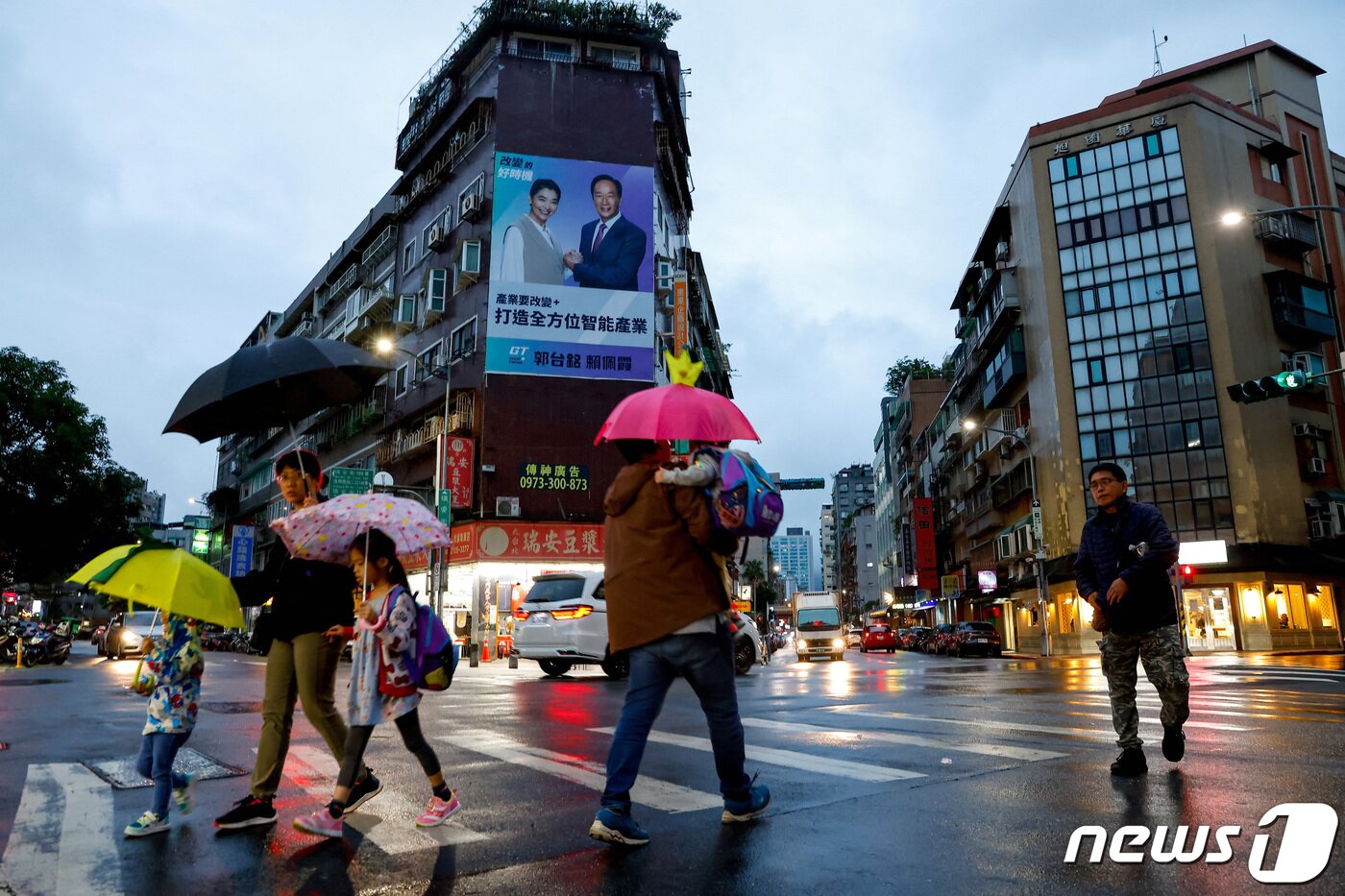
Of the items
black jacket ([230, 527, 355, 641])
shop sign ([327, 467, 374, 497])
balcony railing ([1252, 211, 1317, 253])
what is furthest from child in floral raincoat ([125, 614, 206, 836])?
balcony railing ([1252, 211, 1317, 253])

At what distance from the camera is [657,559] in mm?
4121

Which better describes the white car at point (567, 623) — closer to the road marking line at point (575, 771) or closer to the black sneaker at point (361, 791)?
the road marking line at point (575, 771)

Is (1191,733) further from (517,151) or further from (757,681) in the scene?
(517,151)

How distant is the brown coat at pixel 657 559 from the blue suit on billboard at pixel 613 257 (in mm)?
33785

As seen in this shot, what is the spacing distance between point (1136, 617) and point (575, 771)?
11.8 feet

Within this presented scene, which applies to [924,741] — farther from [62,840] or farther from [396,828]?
[62,840]

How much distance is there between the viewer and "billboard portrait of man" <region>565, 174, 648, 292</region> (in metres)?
37.2

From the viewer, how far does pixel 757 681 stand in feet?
53.3

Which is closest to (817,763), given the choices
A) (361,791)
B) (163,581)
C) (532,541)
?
(361,791)

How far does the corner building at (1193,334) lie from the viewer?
3791cm

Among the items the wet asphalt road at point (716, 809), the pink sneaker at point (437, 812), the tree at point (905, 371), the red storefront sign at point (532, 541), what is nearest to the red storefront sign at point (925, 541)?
the tree at point (905, 371)

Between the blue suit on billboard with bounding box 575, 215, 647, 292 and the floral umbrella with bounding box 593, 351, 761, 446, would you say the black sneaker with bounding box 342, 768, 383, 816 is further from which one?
the blue suit on billboard with bounding box 575, 215, 647, 292

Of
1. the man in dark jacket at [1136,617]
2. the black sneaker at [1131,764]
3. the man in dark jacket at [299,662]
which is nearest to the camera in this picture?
the man in dark jacket at [299,662]

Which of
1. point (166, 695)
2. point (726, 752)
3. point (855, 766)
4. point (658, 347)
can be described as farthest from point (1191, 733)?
point (658, 347)
